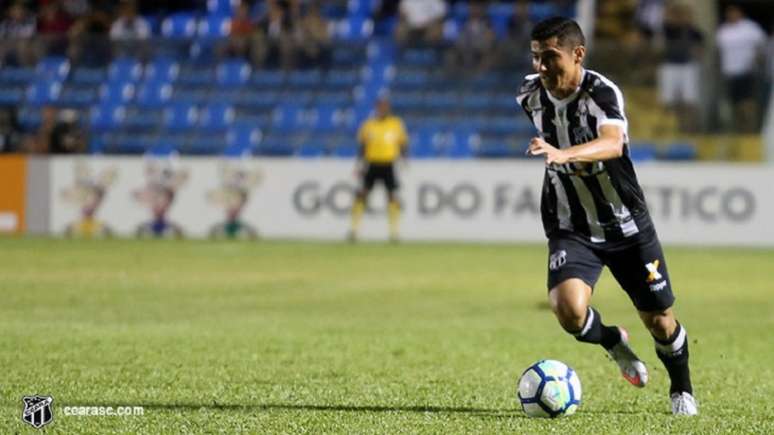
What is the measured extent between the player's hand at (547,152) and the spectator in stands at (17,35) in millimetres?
19604

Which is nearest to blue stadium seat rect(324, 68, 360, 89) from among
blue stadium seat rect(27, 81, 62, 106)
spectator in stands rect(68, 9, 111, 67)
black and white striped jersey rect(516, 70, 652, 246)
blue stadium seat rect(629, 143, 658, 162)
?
spectator in stands rect(68, 9, 111, 67)

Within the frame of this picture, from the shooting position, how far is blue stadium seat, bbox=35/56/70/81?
25875 millimetres

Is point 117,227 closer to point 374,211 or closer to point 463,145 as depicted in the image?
point 374,211

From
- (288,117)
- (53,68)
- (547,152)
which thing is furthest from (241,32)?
(547,152)

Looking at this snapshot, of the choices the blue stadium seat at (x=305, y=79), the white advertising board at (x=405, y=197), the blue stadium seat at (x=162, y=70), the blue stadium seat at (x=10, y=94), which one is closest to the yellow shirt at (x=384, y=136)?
the white advertising board at (x=405, y=197)

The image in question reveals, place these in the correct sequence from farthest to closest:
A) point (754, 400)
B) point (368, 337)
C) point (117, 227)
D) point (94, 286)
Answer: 1. point (117, 227)
2. point (94, 286)
3. point (368, 337)
4. point (754, 400)

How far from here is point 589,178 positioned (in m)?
8.05

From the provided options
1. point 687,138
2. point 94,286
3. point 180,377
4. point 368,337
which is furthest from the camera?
point 687,138

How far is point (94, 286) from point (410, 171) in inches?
365

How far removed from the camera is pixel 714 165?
934 inches

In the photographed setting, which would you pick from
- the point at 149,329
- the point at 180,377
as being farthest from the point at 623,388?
the point at 149,329

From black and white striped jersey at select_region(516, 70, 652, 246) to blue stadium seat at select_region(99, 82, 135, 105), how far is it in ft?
61.6

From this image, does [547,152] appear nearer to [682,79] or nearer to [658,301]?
[658,301]

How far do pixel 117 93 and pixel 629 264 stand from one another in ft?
63.1
